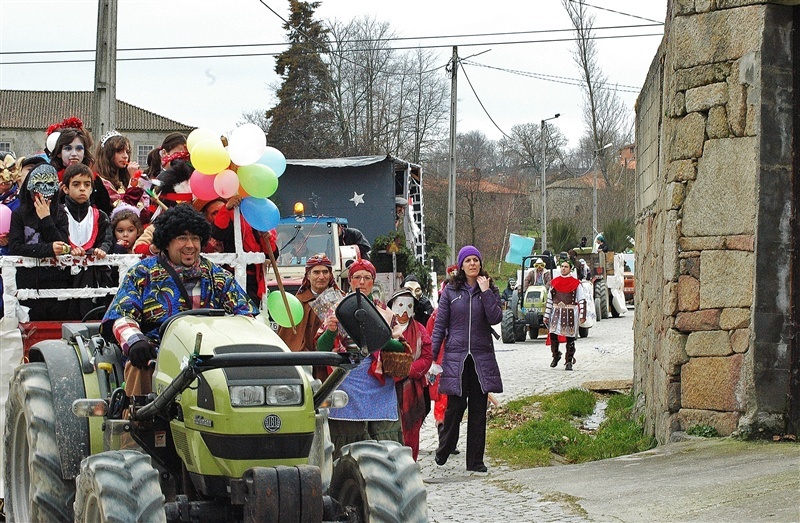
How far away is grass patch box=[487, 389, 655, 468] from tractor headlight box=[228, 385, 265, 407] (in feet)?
18.9

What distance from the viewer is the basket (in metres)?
7.84

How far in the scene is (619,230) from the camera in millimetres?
54062

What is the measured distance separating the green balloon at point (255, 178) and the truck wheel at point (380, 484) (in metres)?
2.81

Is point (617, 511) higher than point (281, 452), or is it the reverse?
point (281, 452)

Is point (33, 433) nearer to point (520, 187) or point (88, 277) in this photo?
point (88, 277)

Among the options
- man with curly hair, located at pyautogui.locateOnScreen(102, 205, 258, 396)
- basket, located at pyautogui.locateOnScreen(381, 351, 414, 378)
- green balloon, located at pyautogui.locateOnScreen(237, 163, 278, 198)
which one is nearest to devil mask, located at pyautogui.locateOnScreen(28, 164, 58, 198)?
green balloon, located at pyautogui.locateOnScreen(237, 163, 278, 198)

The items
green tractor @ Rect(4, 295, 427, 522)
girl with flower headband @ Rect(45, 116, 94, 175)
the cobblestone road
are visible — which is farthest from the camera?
girl with flower headband @ Rect(45, 116, 94, 175)

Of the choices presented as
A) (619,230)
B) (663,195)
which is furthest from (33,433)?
(619,230)

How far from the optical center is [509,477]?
29.7 feet

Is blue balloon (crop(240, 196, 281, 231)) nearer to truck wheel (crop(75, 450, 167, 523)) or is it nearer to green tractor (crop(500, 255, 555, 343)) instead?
truck wheel (crop(75, 450, 167, 523))

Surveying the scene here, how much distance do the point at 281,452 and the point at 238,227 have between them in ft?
9.78

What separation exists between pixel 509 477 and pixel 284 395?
4722 millimetres

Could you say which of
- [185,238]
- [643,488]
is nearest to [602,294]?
[643,488]

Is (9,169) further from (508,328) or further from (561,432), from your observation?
(508,328)
